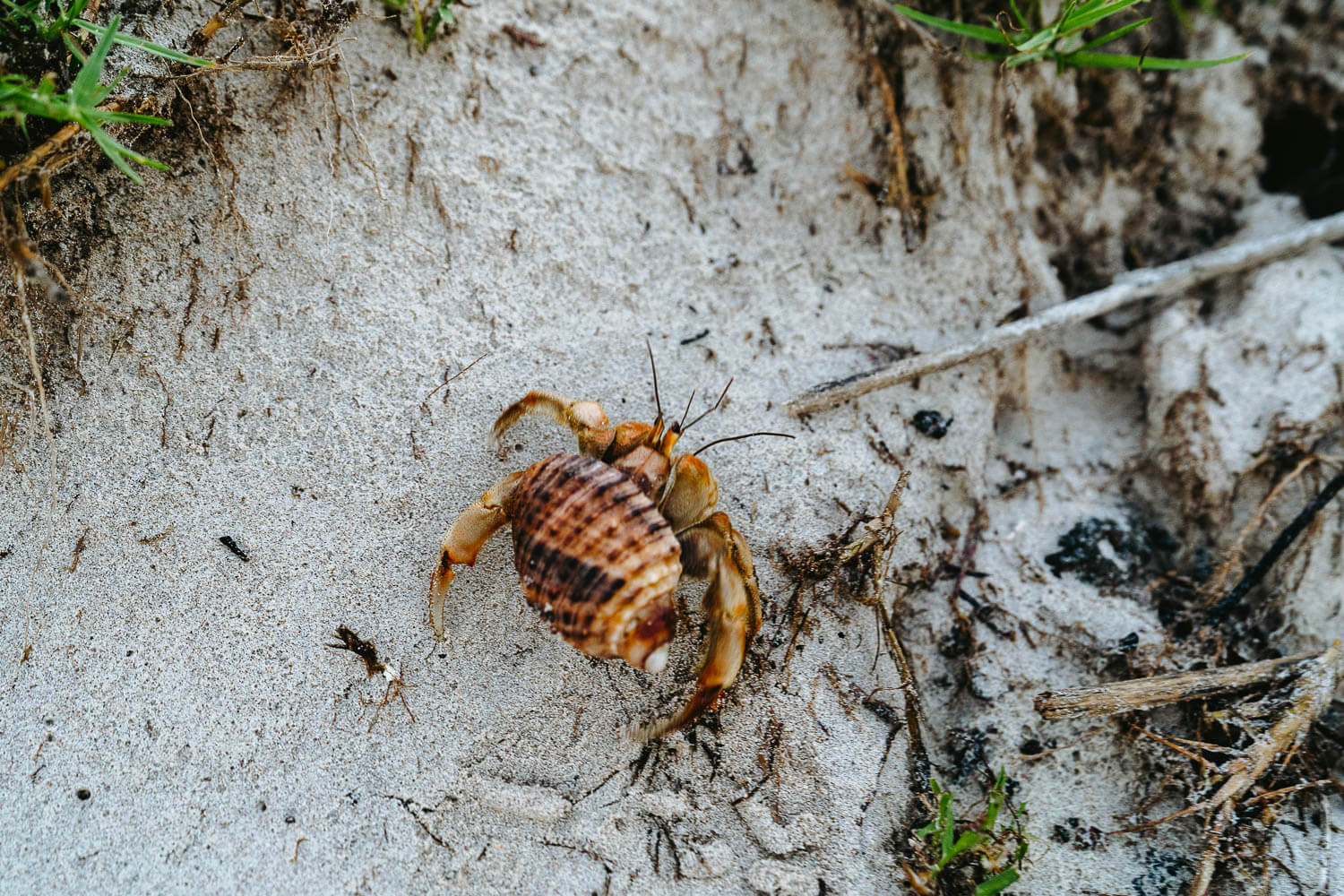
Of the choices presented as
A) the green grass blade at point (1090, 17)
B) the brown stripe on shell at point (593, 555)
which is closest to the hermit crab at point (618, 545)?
the brown stripe on shell at point (593, 555)

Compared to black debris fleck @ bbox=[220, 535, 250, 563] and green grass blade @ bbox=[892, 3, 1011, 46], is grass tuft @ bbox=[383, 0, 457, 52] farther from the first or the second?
black debris fleck @ bbox=[220, 535, 250, 563]

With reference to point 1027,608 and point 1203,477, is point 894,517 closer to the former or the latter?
point 1027,608

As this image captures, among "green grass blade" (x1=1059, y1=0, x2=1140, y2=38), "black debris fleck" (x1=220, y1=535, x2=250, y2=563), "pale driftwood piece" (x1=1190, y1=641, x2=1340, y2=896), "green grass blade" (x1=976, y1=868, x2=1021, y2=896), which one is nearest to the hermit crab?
"black debris fleck" (x1=220, y1=535, x2=250, y2=563)

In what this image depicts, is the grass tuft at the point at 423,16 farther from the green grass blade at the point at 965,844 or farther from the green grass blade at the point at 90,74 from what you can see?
the green grass blade at the point at 965,844

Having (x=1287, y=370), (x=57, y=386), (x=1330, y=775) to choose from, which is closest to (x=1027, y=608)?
(x=1330, y=775)

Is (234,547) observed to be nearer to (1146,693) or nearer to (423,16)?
(423,16)

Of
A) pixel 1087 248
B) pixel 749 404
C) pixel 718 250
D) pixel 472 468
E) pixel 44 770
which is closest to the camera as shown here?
pixel 44 770

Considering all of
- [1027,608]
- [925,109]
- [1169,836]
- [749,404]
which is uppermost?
[925,109]

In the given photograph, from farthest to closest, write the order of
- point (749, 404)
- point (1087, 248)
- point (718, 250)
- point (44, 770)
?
1. point (1087, 248)
2. point (718, 250)
3. point (749, 404)
4. point (44, 770)
